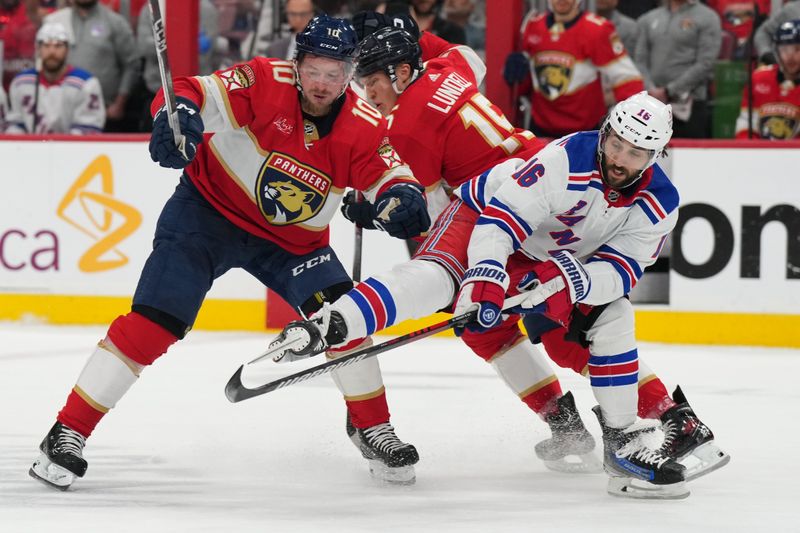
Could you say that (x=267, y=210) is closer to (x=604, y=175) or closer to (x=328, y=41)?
(x=328, y=41)

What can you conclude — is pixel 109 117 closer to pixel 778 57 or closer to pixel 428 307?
pixel 778 57

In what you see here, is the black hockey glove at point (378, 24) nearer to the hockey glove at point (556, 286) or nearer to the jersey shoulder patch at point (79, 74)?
the hockey glove at point (556, 286)

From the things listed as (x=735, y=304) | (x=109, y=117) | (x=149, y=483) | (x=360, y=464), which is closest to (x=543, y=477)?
(x=360, y=464)

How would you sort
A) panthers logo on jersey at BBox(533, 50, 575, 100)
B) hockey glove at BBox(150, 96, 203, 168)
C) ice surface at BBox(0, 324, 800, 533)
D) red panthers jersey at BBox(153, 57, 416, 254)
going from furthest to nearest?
1. panthers logo on jersey at BBox(533, 50, 575, 100)
2. red panthers jersey at BBox(153, 57, 416, 254)
3. hockey glove at BBox(150, 96, 203, 168)
4. ice surface at BBox(0, 324, 800, 533)

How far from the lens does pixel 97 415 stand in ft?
11.4

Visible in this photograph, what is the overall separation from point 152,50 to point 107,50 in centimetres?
25

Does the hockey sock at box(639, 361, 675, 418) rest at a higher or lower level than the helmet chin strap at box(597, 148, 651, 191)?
lower

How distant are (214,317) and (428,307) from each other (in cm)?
344

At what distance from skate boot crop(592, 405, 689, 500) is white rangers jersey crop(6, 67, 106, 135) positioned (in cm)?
429

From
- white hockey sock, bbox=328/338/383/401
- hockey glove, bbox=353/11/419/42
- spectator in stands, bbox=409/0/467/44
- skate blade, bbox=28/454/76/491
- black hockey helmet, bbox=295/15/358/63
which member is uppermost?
black hockey helmet, bbox=295/15/358/63

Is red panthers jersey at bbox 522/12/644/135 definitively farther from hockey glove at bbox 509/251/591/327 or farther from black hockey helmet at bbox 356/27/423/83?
hockey glove at bbox 509/251/591/327

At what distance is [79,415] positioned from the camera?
11.3ft

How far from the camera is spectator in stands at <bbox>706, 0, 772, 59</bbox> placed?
678 cm

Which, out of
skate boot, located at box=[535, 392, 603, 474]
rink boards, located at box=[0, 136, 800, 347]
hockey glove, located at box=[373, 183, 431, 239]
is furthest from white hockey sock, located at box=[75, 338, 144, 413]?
→ rink boards, located at box=[0, 136, 800, 347]
